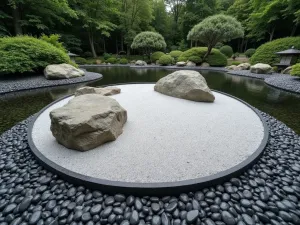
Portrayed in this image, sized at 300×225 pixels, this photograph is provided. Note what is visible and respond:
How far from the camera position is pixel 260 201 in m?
1.49

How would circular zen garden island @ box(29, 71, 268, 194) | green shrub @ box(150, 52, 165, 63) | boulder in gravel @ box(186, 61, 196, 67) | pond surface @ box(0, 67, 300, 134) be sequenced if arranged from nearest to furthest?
1. circular zen garden island @ box(29, 71, 268, 194)
2. pond surface @ box(0, 67, 300, 134)
3. boulder in gravel @ box(186, 61, 196, 67)
4. green shrub @ box(150, 52, 165, 63)

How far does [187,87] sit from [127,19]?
2063 centimetres

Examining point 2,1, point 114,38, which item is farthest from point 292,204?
point 114,38

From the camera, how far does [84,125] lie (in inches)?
77.5

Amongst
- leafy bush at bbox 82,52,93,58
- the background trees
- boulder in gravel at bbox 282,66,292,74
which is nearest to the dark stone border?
boulder in gravel at bbox 282,66,292,74

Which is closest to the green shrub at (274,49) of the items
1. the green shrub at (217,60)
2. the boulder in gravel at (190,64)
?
the green shrub at (217,60)

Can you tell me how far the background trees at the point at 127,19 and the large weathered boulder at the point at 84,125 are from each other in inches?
548

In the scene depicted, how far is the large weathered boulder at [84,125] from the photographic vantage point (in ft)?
6.53

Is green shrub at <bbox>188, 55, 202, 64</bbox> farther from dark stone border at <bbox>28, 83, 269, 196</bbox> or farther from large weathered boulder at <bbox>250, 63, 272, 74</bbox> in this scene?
dark stone border at <bbox>28, 83, 269, 196</bbox>

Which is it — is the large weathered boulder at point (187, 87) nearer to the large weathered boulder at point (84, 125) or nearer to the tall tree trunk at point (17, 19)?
the large weathered boulder at point (84, 125)

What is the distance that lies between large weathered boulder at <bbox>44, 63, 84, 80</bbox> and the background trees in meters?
7.72

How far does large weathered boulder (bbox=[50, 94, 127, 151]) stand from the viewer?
1990mm

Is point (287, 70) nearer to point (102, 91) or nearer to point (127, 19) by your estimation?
point (102, 91)

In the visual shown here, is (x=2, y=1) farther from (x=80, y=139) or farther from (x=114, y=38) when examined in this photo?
(x=80, y=139)
